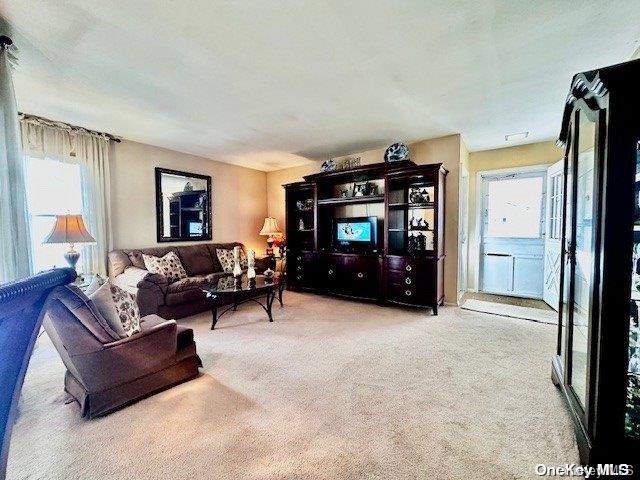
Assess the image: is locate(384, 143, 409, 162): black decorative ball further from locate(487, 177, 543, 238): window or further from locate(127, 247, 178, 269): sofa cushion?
locate(127, 247, 178, 269): sofa cushion

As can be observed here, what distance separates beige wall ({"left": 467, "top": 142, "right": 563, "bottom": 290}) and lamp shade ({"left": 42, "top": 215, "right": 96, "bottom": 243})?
5.64m

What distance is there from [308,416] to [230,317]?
7.30 ft

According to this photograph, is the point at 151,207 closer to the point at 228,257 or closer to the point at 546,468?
the point at 228,257

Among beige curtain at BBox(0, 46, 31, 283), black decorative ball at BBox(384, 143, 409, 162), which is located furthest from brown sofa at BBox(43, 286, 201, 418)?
black decorative ball at BBox(384, 143, 409, 162)

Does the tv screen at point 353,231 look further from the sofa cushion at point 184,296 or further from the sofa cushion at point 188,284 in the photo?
the sofa cushion at point 184,296

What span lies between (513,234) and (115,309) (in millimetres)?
5596

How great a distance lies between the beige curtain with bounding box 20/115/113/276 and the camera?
337 centimetres

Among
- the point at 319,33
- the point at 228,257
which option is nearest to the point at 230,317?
the point at 228,257

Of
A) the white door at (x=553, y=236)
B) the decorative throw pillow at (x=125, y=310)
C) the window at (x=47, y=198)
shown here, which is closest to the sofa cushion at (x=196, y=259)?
the window at (x=47, y=198)

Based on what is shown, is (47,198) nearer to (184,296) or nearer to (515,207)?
(184,296)

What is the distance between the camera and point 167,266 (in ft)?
13.3

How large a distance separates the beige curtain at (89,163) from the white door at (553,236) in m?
6.43

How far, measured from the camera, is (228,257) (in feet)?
16.1

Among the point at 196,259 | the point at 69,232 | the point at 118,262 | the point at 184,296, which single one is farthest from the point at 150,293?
the point at 196,259
